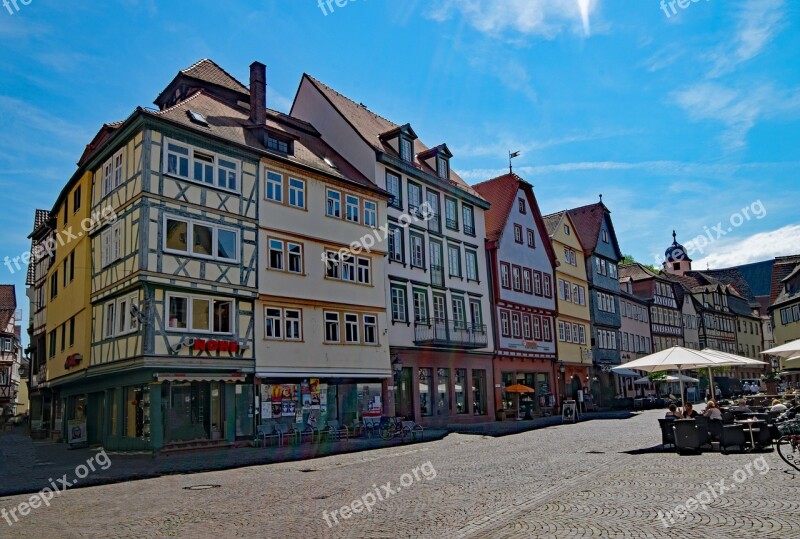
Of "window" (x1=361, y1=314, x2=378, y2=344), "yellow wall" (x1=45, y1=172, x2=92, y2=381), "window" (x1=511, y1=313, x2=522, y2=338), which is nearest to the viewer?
"yellow wall" (x1=45, y1=172, x2=92, y2=381)

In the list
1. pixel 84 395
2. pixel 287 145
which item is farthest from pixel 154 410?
pixel 287 145

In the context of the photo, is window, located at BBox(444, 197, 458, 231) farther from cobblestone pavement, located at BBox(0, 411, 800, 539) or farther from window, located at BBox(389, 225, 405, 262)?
cobblestone pavement, located at BBox(0, 411, 800, 539)

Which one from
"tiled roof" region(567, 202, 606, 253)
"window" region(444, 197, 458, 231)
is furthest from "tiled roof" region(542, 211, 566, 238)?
"window" region(444, 197, 458, 231)

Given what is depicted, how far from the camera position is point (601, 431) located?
94.8 feet

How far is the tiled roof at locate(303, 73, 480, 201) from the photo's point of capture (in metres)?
35.3

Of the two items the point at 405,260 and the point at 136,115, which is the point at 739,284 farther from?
the point at 136,115

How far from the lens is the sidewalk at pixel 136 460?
57.6 feet

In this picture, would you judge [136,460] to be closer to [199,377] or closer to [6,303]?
[199,377]

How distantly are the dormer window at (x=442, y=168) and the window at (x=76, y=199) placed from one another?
17747 millimetres

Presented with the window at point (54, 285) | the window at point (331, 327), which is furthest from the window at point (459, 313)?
the window at point (54, 285)

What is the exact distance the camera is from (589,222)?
58.4 metres

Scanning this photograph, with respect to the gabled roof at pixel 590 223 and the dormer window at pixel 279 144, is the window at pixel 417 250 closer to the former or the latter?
the dormer window at pixel 279 144

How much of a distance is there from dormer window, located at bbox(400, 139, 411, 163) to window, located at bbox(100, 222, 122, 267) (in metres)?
15.0

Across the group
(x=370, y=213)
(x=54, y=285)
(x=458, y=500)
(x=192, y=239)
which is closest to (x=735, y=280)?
(x=370, y=213)
